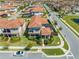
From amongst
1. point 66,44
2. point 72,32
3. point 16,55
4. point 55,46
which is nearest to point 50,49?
point 55,46

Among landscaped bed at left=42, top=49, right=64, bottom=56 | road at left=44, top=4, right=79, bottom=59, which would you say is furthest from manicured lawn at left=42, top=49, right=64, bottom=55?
road at left=44, top=4, right=79, bottom=59

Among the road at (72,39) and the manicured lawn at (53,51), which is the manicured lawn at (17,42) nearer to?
the manicured lawn at (53,51)

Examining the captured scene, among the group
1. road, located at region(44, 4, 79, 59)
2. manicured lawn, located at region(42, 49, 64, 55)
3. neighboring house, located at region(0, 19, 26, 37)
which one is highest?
neighboring house, located at region(0, 19, 26, 37)

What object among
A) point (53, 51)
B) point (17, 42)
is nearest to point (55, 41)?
point (53, 51)

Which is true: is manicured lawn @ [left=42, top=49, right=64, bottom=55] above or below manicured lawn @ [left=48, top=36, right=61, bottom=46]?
above

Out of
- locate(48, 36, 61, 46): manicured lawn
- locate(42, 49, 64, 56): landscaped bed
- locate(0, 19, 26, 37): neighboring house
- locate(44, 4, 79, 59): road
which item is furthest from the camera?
locate(0, 19, 26, 37): neighboring house

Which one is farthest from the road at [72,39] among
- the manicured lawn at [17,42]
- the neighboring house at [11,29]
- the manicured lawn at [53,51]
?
the neighboring house at [11,29]

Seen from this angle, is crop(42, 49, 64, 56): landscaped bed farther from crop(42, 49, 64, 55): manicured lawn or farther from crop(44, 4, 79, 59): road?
crop(44, 4, 79, 59): road

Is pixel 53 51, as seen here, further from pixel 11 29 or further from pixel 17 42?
pixel 11 29

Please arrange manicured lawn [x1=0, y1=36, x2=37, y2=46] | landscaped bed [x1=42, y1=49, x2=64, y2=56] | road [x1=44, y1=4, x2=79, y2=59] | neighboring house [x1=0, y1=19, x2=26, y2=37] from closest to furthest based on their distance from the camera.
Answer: landscaped bed [x1=42, y1=49, x2=64, y2=56] < road [x1=44, y1=4, x2=79, y2=59] < manicured lawn [x1=0, y1=36, x2=37, y2=46] < neighboring house [x1=0, y1=19, x2=26, y2=37]

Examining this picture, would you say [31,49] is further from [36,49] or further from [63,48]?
[63,48]

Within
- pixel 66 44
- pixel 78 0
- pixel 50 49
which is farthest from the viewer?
pixel 78 0
